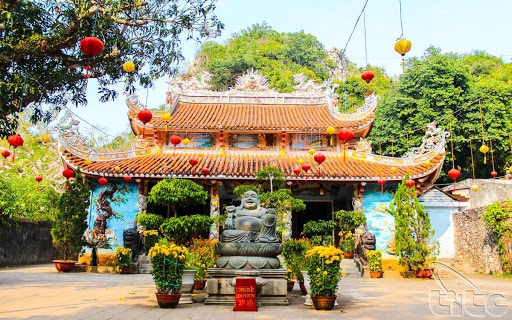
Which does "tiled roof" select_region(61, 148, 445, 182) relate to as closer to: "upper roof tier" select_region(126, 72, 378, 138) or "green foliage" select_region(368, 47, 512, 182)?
"upper roof tier" select_region(126, 72, 378, 138)

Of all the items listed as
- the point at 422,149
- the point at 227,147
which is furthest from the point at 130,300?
the point at 422,149

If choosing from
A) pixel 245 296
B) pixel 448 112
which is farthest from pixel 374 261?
pixel 448 112

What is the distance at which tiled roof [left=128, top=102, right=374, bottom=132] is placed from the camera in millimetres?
17156

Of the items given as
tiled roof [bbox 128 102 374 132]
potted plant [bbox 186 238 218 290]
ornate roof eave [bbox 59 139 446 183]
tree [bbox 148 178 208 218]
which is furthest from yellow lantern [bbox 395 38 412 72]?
tiled roof [bbox 128 102 374 132]

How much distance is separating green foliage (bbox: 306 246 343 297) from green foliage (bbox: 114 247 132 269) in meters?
8.52

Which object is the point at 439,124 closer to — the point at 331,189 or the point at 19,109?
the point at 331,189

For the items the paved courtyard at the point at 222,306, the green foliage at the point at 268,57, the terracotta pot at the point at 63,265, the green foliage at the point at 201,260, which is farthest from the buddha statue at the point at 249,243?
the green foliage at the point at 268,57

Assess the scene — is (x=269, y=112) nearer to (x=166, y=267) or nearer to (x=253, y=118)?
(x=253, y=118)

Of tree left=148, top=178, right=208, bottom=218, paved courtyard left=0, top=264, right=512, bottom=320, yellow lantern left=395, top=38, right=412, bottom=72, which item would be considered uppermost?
yellow lantern left=395, top=38, right=412, bottom=72

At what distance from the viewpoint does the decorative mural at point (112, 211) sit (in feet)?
50.8

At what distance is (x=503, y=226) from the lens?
13586 mm

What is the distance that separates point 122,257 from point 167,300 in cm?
752

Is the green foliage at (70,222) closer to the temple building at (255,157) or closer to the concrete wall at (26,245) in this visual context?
the temple building at (255,157)

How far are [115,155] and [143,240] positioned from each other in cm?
361
